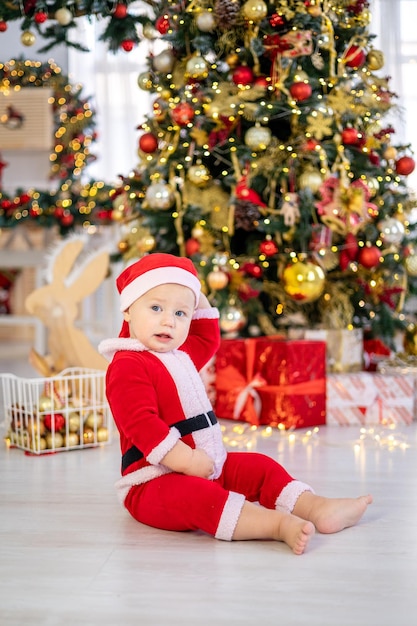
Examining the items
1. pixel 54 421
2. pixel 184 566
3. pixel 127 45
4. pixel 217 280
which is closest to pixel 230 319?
pixel 217 280

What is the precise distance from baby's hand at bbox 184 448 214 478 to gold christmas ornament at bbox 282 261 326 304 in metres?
1.30

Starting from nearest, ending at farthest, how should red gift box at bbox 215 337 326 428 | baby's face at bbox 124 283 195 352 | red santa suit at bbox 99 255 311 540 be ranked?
red santa suit at bbox 99 255 311 540 < baby's face at bbox 124 283 195 352 < red gift box at bbox 215 337 326 428

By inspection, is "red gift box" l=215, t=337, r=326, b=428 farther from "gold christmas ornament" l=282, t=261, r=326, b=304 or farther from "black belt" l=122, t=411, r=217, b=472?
"black belt" l=122, t=411, r=217, b=472

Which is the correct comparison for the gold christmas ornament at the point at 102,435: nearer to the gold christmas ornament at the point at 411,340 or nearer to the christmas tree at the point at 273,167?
the christmas tree at the point at 273,167

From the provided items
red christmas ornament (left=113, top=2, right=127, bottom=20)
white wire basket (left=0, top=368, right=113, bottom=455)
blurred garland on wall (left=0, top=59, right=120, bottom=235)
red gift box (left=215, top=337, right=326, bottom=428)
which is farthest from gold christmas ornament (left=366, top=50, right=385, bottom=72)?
blurred garland on wall (left=0, top=59, right=120, bottom=235)

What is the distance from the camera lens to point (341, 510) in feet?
5.67

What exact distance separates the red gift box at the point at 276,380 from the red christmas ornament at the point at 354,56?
1096mm

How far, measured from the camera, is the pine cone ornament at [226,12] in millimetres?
2961

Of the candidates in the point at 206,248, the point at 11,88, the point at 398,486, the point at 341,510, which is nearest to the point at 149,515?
the point at 341,510

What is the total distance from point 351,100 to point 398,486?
1548mm

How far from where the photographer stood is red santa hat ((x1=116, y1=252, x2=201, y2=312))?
180 centimetres

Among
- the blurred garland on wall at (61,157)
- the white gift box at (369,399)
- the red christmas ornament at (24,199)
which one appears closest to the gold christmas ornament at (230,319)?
the white gift box at (369,399)

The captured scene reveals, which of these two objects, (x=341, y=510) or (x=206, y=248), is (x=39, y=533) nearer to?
(x=341, y=510)

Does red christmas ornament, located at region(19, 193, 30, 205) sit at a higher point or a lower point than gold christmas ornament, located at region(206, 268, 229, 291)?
higher
